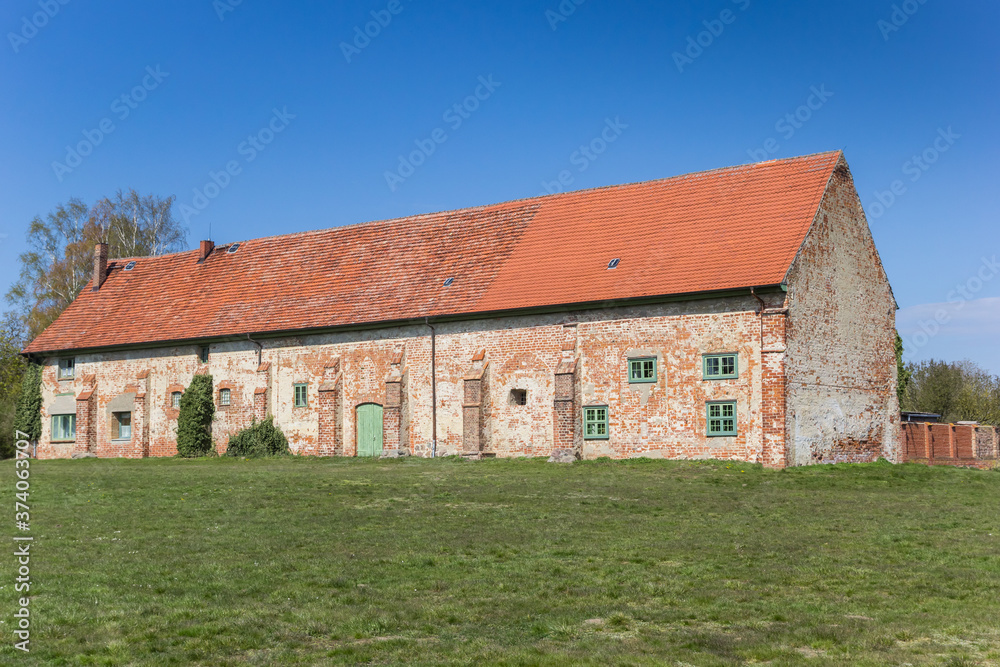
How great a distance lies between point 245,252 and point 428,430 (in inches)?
544

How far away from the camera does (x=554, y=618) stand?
9.04 m

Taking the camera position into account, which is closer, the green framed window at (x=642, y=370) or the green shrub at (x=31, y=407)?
the green framed window at (x=642, y=370)

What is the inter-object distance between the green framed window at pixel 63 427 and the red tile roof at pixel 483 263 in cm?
294

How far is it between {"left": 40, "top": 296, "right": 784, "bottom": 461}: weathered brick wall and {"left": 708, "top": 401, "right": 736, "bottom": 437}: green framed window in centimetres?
22

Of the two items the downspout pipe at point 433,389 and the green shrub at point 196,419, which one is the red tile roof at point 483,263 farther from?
the green shrub at point 196,419

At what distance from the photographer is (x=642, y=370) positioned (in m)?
28.8

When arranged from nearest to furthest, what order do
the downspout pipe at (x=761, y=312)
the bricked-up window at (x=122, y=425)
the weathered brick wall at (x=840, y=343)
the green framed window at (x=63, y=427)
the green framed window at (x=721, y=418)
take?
the downspout pipe at (x=761, y=312), the weathered brick wall at (x=840, y=343), the green framed window at (x=721, y=418), the bricked-up window at (x=122, y=425), the green framed window at (x=63, y=427)

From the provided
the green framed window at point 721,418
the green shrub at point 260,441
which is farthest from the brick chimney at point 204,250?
the green framed window at point 721,418

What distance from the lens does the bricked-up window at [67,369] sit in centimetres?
4200

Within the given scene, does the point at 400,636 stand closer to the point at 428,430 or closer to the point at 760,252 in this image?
the point at 760,252

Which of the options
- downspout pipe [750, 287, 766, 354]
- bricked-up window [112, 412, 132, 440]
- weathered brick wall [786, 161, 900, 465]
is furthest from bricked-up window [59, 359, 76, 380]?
weathered brick wall [786, 161, 900, 465]

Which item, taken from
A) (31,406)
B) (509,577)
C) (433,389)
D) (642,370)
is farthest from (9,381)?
(509,577)

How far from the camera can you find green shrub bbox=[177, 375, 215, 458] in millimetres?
37250

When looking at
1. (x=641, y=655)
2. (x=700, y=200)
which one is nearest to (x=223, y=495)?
(x=641, y=655)
